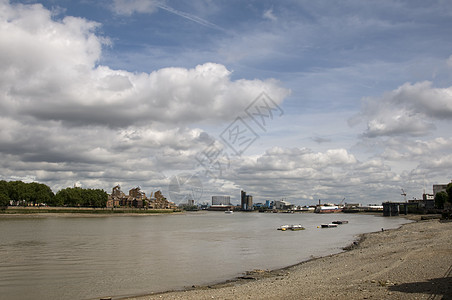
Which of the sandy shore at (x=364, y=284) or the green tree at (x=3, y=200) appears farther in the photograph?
the green tree at (x=3, y=200)

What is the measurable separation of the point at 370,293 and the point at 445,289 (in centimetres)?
381

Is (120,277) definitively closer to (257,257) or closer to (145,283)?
(145,283)

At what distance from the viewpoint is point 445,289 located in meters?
19.5

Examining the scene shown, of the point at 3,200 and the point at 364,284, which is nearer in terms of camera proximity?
the point at 364,284

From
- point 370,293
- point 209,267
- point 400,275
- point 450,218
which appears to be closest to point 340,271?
point 400,275

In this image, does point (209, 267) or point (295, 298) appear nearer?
point (295, 298)

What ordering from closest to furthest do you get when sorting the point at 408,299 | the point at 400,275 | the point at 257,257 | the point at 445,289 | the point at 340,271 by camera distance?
the point at 408,299
the point at 445,289
the point at 400,275
the point at 340,271
the point at 257,257

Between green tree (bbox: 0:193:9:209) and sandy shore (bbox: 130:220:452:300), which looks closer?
sandy shore (bbox: 130:220:452:300)

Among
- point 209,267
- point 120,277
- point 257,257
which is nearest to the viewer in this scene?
point 120,277

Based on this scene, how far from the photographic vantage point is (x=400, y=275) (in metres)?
25.5

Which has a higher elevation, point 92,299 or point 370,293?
point 370,293

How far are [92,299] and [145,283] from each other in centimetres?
656

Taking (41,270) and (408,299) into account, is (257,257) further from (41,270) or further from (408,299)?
(408,299)

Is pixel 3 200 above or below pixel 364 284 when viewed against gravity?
above
